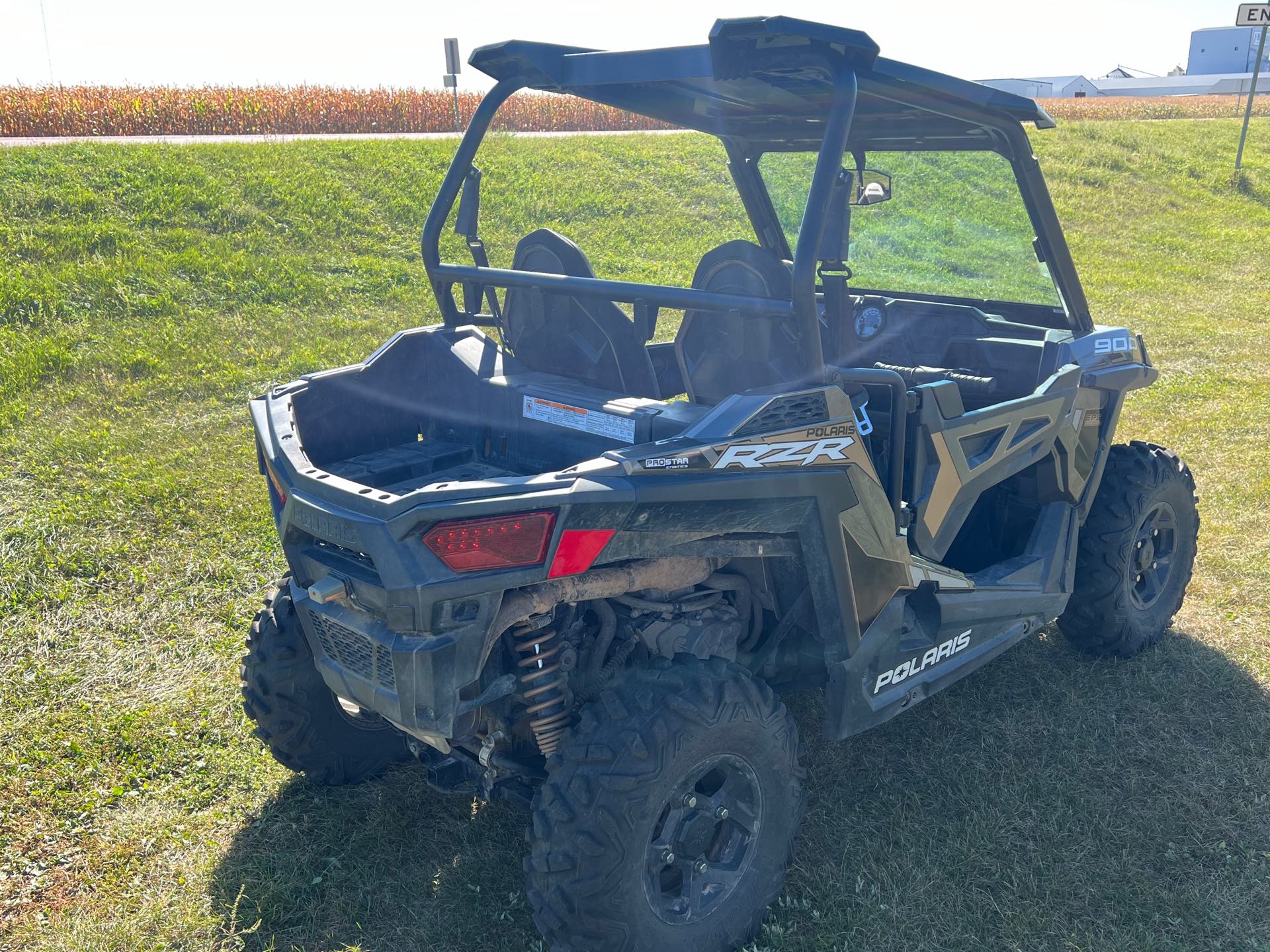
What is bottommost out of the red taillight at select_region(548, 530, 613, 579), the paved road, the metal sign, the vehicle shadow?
the vehicle shadow

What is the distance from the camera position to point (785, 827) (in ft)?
9.23

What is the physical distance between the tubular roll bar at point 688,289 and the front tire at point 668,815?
0.88 meters

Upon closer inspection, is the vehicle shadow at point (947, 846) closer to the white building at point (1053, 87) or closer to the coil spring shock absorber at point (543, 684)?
the coil spring shock absorber at point (543, 684)

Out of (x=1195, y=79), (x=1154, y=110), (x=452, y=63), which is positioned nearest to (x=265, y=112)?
(x=452, y=63)

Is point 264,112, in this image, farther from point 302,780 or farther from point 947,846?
point 947,846

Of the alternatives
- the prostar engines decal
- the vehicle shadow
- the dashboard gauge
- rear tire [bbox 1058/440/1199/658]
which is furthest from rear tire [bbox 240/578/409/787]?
rear tire [bbox 1058/440/1199/658]

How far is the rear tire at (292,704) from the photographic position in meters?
3.24

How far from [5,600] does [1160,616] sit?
16.3 ft

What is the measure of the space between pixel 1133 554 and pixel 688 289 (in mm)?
2420

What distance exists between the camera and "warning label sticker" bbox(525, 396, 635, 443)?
2.81 m

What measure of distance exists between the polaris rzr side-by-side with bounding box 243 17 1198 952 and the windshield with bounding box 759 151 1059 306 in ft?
0.05

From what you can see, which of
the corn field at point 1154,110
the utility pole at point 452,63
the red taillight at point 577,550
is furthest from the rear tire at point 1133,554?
the corn field at point 1154,110

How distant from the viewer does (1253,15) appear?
16109 mm

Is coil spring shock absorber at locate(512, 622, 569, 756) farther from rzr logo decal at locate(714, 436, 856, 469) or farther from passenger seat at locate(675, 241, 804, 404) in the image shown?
passenger seat at locate(675, 241, 804, 404)
